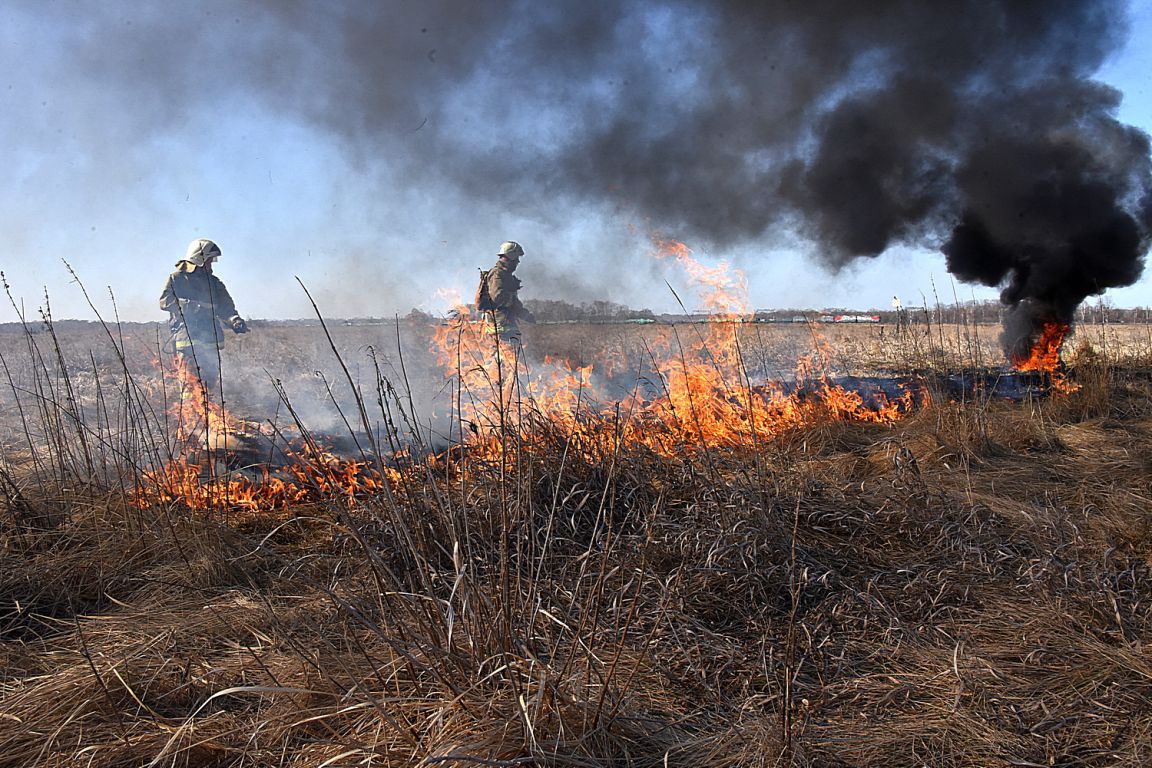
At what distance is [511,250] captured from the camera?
8414mm

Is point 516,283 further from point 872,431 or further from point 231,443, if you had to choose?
point 872,431

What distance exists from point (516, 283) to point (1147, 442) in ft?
21.6

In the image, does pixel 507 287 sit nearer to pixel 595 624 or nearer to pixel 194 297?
pixel 194 297

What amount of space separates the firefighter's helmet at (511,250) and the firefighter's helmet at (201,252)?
129 inches

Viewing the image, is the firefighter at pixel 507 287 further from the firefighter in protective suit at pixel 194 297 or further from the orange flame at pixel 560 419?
the firefighter in protective suit at pixel 194 297

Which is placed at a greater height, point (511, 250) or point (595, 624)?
point (511, 250)

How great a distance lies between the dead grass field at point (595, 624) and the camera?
5.62 ft

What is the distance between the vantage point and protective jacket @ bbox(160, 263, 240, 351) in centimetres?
680

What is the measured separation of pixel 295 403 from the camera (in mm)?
8797

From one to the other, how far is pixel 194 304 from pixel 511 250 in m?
3.70

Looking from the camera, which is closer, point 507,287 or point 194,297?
point 194,297

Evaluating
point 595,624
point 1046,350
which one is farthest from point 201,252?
point 1046,350

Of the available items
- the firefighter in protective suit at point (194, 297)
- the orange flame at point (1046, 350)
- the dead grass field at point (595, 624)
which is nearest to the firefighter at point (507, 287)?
the firefighter in protective suit at point (194, 297)

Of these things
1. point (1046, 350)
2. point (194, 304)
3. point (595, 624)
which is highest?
point (194, 304)
